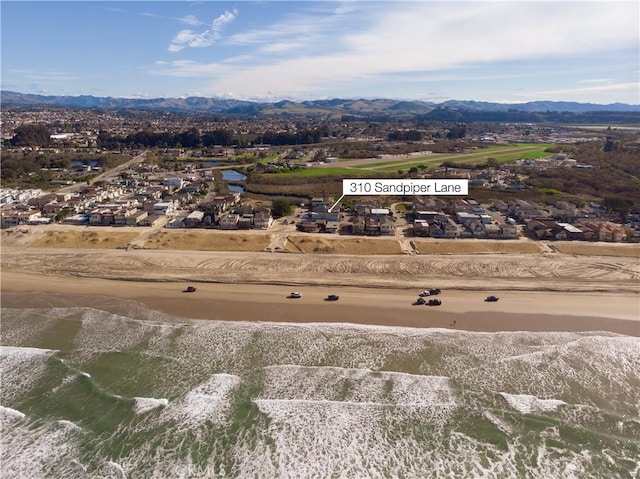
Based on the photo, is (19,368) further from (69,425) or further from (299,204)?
(299,204)

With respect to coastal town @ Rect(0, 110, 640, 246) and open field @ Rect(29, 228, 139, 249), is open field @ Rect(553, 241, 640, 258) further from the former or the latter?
open field @ Rect(29, 228, 139, 249)

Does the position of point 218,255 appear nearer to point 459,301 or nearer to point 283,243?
point 283,243

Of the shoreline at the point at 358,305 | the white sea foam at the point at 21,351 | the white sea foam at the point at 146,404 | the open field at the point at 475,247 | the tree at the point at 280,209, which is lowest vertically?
the white sea foam at the point at 146,404

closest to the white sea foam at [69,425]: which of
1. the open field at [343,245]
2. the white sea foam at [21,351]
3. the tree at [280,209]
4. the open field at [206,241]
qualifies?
the white sea foam at [21,351]

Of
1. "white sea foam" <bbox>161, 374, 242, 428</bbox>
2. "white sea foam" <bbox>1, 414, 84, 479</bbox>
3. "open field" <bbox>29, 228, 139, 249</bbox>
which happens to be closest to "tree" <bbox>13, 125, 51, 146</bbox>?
"open field" <bbox>29, 228, 139, 249</bbox>

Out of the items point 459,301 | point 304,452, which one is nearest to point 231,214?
point 459,301

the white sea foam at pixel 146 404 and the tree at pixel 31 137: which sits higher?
the tree at pixel 31 137

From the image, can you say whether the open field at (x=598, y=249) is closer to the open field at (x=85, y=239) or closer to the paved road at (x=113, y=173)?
the open field at (x=85, y=239)
